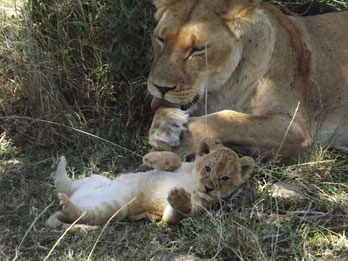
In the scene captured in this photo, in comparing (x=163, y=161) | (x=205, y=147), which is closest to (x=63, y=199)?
(x=163, y=161)

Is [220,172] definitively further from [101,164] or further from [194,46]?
[101,164]

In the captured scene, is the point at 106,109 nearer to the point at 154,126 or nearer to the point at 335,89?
the point at 154,126

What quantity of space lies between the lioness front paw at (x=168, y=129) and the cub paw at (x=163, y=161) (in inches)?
12.0

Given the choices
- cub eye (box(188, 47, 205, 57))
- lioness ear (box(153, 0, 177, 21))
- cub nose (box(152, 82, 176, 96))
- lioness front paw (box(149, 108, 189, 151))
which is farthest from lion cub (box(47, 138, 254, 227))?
lioness ear (box(153, 0, 177, 21))

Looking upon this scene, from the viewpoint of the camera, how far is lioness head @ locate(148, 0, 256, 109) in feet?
10.7

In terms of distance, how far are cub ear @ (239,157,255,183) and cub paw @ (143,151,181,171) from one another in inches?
12.3

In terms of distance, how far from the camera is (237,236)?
253 centimetres

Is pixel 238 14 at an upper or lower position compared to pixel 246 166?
upper

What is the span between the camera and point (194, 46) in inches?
129

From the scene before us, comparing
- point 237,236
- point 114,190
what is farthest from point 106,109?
point 237,236

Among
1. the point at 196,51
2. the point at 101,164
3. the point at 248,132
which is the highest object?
the point at 196,51

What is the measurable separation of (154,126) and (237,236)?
3.19ft

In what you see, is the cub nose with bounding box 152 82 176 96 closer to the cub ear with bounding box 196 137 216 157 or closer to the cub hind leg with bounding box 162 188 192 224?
the cub ear with bounding box 196 137 216 157

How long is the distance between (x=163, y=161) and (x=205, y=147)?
0.20 m
